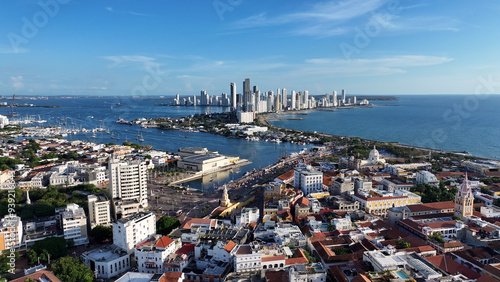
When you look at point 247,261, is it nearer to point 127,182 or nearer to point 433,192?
point 127,182

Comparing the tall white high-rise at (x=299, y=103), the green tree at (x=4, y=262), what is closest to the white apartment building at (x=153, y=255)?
the green tree at (x=4, y=262)

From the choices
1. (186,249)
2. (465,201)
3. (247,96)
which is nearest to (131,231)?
(186,249)

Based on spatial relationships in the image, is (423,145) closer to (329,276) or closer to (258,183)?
(258,183)

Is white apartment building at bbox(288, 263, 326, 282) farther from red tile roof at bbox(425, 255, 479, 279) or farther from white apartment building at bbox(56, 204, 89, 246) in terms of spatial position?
white apartment building at bbox(56, 204, 89, 246)

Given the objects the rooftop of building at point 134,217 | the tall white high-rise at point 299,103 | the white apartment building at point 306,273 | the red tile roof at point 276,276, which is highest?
the tall white high-rise at point 299,103

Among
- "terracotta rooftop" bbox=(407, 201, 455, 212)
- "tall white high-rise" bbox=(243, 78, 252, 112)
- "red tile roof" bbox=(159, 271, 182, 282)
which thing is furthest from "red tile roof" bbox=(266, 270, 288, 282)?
"tall white high-rise" bbox=(243, 78, 252, 112)

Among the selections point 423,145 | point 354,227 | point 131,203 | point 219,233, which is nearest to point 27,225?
point 131,203

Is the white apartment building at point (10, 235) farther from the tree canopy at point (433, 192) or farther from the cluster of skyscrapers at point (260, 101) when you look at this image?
the cluster of skyscrapers at point (260, 101)
